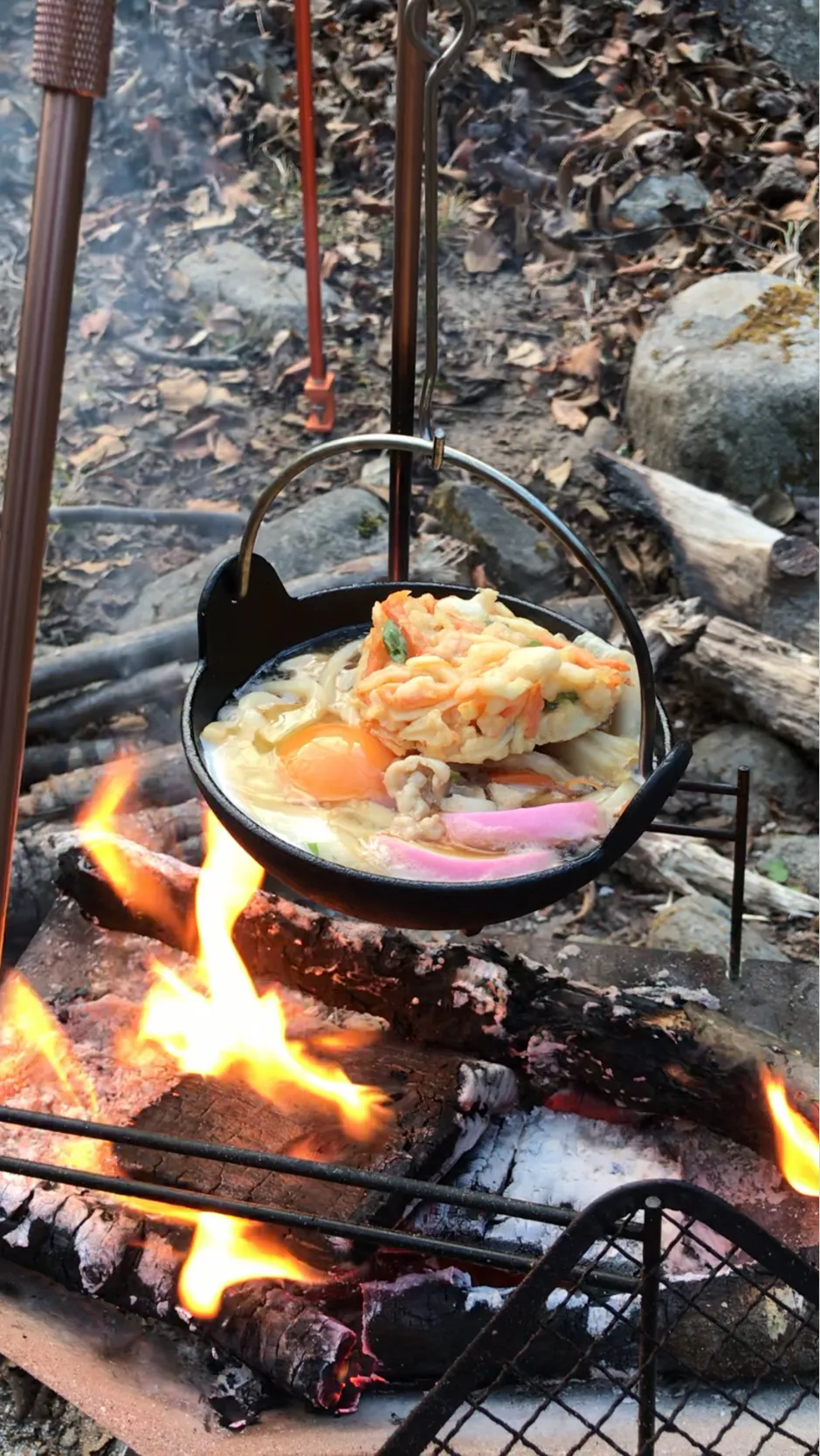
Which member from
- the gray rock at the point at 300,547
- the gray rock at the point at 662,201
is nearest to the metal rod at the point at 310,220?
the gray rock at the point at 300,547

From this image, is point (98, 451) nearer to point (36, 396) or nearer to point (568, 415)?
point (568, 415)

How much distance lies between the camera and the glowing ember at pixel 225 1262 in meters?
2.23

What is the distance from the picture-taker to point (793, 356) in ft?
17.4

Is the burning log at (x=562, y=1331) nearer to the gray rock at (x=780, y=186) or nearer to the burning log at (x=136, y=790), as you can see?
the burning log at (x=136, y=790)

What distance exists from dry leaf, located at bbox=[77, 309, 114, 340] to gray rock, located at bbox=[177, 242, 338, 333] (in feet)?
1.86

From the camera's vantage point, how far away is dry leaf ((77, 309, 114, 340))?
23.1 feet

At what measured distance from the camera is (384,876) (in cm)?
180

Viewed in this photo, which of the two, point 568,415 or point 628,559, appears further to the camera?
point 568,415

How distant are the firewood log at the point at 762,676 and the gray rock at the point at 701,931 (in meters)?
0.81

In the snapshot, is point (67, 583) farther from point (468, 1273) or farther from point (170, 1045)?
point (468, 1273)

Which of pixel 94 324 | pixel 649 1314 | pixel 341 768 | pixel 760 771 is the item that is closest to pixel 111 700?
pixel 341 768

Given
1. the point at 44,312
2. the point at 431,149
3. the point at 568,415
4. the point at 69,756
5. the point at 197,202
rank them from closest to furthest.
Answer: the point at 44,312 < the point at 431,149 < the point at 69,756 < the point at 568,415 < the point at 197,202

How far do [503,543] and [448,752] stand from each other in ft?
10.8

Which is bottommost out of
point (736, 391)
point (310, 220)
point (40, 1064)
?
point (40, 1064)
